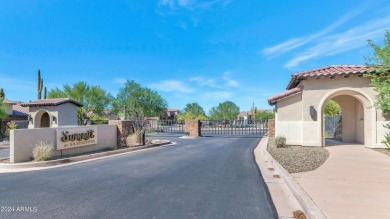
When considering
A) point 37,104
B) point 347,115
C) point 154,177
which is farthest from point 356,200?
point 37,104

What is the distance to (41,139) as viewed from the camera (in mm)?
10508

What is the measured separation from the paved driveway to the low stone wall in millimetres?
10488

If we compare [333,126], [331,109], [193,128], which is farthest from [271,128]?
[331,109]

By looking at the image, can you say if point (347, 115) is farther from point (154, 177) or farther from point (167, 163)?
point (154, 177)

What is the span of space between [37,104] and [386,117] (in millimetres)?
28759

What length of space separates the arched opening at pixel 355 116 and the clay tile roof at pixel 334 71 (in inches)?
39.7

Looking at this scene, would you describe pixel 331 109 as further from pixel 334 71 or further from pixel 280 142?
pixel 280 142

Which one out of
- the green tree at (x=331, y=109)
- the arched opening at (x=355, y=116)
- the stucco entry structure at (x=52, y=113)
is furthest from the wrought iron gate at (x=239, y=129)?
the stucco entry structure at (x=52, y=113)

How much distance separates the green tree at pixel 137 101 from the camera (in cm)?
3884

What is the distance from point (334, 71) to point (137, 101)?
31.4 m

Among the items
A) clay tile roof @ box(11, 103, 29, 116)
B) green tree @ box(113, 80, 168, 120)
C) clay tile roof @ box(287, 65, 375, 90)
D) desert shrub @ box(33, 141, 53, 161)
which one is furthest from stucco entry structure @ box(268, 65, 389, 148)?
clay tile roof @ box(11, 103, 29, 116)

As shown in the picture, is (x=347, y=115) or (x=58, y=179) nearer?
(x=58, y=179)

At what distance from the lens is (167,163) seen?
967cm

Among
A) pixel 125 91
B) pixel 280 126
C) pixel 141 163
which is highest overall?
pixel 125 91
